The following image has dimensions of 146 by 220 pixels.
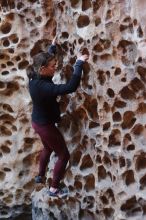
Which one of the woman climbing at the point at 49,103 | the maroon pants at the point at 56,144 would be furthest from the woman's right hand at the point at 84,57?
the maroon pants at the point at 56,144

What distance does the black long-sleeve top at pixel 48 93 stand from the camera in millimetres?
3730

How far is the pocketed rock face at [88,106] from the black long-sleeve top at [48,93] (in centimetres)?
20

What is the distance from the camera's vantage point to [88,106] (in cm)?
412

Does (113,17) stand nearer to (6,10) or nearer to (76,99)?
(76,99)

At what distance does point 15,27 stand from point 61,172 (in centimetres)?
Result: 118

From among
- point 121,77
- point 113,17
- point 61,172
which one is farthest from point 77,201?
point 113,17

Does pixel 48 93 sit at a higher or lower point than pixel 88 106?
higher

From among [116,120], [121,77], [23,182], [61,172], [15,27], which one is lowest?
[23,182]

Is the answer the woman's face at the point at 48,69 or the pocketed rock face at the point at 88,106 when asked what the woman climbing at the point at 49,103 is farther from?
the pocketed rock face at the point at 88,106

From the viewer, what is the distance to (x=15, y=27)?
182 inches

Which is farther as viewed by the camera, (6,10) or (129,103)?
(6,10)

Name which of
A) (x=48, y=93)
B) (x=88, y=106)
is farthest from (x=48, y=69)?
(x=88, y=106)

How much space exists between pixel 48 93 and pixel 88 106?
0.40 m

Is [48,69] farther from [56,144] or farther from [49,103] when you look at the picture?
[56,144]
